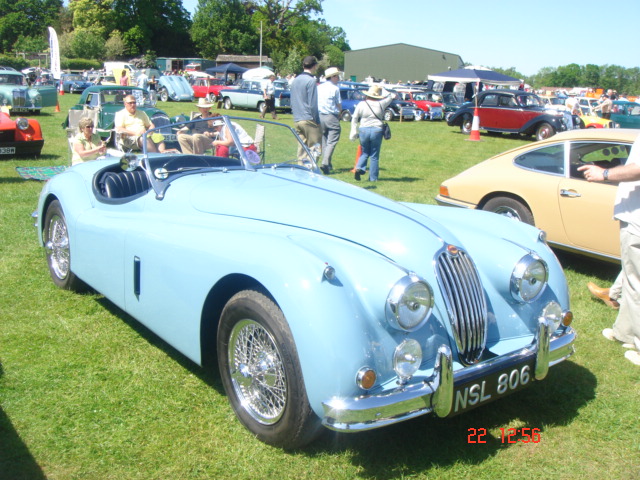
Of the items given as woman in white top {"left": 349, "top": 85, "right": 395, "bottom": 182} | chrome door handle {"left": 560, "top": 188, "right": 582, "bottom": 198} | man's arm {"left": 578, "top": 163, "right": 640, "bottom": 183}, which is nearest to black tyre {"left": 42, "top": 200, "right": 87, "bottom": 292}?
man's arm {"left": 578, "top": 163, "right": 640, "bottom": 183}

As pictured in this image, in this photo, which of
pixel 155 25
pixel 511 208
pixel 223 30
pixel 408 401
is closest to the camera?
pixel 408 401

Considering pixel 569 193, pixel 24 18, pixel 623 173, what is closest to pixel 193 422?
pixel 623 173

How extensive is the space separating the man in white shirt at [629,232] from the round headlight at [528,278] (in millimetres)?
1077

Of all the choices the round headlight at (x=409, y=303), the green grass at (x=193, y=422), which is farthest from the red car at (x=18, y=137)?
the round headlight at (x=409, y=303)

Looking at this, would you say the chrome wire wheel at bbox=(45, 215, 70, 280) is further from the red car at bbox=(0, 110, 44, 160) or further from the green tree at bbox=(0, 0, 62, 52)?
the green tree at bbox=(0, 0, 62, 52)

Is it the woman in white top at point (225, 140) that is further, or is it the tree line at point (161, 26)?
the tree line at point (161, 26)

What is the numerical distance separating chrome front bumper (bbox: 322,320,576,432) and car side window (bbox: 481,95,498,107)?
2015 cm

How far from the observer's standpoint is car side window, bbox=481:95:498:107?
21.3 m

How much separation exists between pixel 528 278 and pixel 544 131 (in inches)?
709

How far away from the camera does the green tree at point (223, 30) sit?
73500mm

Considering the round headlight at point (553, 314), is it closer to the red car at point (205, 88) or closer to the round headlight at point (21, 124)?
the round headlight at point (21, 124)

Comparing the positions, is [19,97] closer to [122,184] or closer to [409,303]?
[122,184]

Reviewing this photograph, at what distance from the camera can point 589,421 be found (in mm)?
3240

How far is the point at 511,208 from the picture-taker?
627 centimetres
